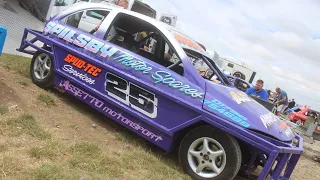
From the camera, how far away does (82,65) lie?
5.34 meters

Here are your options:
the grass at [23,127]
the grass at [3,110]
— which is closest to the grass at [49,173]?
the grass at [23,127]

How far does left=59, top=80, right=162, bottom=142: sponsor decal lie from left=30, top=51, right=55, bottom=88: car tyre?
11.1 inches

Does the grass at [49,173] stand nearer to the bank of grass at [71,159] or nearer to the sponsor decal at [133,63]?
the bank of grass at [71,159]

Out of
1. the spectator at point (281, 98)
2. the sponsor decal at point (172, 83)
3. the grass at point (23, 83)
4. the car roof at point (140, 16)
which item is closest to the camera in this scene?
the sponsor decal at point (172, 83)

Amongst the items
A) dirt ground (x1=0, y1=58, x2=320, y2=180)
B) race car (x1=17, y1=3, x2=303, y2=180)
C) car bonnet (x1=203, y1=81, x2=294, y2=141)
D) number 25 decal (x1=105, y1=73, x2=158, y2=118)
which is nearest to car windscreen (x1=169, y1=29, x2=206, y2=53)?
race car (x1=17, y1=3, x2=303, y2=180)

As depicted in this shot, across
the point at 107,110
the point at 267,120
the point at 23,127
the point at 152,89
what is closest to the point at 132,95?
the point at 152,89

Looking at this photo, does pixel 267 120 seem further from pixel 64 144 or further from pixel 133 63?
pixel 64 144

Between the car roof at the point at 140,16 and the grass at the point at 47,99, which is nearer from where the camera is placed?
the car roof at the point at 140,16

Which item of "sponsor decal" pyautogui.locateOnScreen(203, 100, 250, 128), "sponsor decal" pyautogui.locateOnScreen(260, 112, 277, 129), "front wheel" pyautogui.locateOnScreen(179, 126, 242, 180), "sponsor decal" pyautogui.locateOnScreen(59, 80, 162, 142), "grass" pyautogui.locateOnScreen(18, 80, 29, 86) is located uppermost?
"sponsor decal" pyautogui.locateOnScreen(260, 112, 277, 129)

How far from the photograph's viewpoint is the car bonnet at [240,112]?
13.2ft

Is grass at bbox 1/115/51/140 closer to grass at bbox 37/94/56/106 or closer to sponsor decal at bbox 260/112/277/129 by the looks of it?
grass at bbox 37/94/56/106

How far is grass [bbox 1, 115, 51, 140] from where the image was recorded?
3.84 meters

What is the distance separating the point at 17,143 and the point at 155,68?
2.01 meters

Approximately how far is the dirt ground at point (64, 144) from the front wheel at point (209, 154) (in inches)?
7.8
